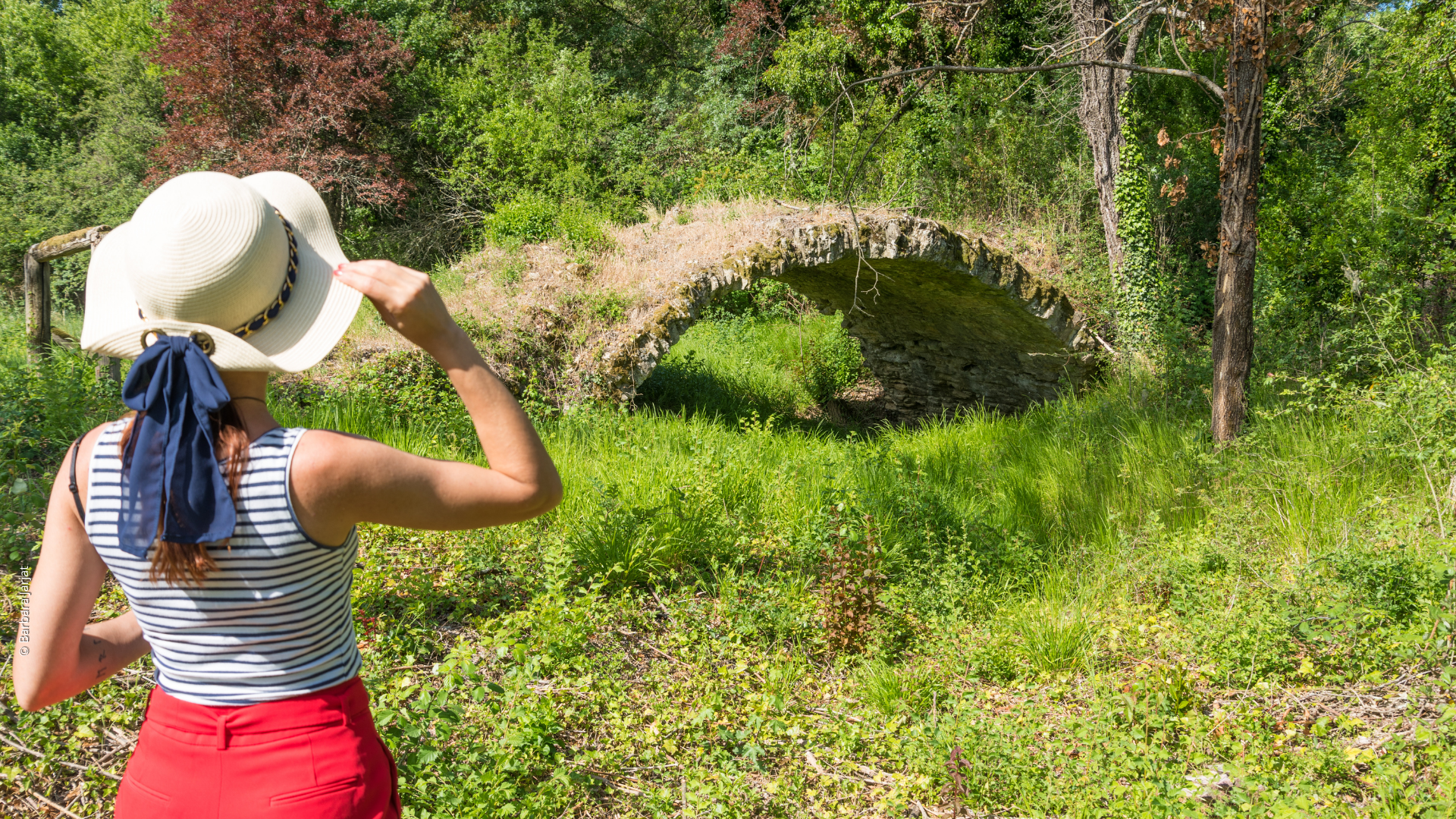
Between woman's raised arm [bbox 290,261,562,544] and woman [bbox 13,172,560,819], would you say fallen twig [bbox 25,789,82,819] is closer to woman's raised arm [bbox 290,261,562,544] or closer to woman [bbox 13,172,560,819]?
woman [bbox 13,172,560,819]

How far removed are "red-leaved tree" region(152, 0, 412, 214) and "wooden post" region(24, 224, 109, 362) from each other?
30.8ft

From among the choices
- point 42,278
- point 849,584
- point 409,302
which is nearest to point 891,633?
point 849,584

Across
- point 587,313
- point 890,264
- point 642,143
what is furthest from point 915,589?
point 642,143

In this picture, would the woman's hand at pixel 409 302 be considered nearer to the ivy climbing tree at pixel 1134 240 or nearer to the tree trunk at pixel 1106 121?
the ivy climbing tree at pixel 1134 240

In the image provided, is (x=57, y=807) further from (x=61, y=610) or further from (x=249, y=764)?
(x=249, y=764)

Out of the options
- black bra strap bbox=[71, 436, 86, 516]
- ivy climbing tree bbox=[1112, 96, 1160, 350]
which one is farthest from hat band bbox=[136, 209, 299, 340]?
ivy climbing tree bbox=[1112, 96, 1160, 350]

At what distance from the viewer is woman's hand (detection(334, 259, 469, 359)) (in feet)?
4.17

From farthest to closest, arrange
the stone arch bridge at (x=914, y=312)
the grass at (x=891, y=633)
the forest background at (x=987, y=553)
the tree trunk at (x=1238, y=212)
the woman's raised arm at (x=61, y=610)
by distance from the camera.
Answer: the stone arch bridge at (x=914, y=312) → the tree trunk at (x=1238, y=212) → the forest background at (x=987, y=553) → the grass at (x=891, y=633) → the woman's raised arm at (x=61, y=610)

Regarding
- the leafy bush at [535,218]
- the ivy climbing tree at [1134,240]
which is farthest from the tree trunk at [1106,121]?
the leafy bush at [535,218]

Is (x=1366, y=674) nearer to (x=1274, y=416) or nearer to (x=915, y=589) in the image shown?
(x=915, y=589)

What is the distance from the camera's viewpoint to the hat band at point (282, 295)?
4.43ft

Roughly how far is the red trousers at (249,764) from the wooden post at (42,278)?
5640 mm

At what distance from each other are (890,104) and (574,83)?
6347mm

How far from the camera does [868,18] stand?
14.7m
